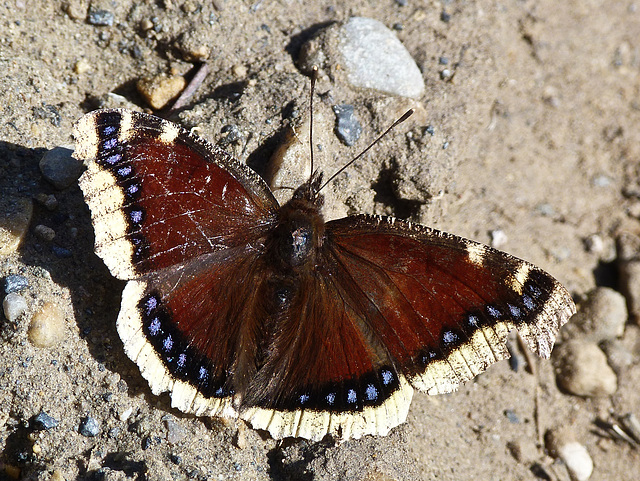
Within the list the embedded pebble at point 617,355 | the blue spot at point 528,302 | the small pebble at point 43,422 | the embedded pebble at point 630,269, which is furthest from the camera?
the embedded pebble at point 630,269

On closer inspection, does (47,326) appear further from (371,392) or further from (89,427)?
(371,392)

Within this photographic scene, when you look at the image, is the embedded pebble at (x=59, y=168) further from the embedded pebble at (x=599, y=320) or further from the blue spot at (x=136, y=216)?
the embedded pebble at (x=599, y=320)

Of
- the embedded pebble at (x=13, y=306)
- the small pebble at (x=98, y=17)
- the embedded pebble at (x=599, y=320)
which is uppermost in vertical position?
the small pebble at (x=98, y=17)

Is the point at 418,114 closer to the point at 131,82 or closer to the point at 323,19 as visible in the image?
the point at 323,19

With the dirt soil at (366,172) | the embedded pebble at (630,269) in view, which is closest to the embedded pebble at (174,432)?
the dirt soil at (366,172)

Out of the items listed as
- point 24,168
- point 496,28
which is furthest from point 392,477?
point 496,28

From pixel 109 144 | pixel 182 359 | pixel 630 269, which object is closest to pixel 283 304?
pixel 182 359

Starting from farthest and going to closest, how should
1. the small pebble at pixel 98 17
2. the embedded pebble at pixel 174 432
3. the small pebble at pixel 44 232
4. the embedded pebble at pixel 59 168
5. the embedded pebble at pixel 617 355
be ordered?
the embedded pebble at pixel 617 355, the small pebble at pixel 98 17, the embedded pebble at pixel 59 168, the small pebble at pixel 44 232, the embedded pebble at pixel 174 432

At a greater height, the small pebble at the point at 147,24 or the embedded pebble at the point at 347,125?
the small pebble at the point at 147,24

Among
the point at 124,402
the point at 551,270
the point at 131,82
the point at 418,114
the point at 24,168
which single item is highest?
the point at 418,114
